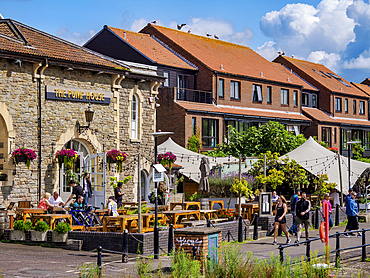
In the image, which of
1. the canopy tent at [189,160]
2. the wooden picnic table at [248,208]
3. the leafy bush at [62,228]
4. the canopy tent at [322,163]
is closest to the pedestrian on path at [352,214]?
the wooden picnic table at [248,208]

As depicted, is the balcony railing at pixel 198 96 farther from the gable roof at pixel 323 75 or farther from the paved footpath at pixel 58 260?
the paved footpath at pixel 58 260

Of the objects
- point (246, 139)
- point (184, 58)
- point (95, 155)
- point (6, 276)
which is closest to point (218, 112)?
point (246, 139)

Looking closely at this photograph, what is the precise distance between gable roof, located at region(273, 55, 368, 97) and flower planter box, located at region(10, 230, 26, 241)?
126 feet

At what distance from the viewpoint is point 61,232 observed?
49.5ft

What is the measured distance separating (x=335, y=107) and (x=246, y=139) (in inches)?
688

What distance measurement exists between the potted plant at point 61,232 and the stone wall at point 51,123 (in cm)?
488

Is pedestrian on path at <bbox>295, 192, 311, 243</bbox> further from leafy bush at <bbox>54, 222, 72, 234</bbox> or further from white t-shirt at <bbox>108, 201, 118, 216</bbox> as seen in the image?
leafy bush at <bbox>54, 222, 72, 234</bbox>

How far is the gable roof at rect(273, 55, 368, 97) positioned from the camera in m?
51.0

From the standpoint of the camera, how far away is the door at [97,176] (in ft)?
74.0

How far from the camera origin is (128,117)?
960 inches

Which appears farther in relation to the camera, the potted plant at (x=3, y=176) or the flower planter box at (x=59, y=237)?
the potted plant at (x=3, y=176)

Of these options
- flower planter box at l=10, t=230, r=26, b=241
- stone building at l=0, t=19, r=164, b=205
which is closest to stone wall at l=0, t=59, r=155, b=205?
stone building at l=0, t=19, r=164, b=205

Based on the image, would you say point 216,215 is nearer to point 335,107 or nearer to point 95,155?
point 95,155

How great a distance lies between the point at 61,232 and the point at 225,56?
94.6ft
